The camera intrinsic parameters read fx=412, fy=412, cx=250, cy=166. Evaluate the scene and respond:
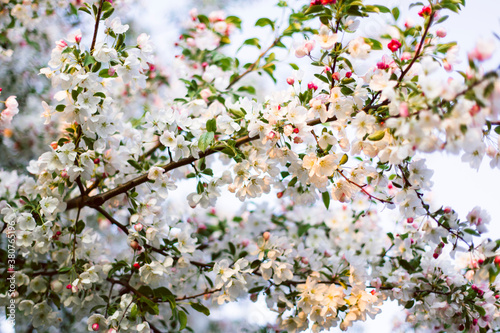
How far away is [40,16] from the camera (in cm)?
204

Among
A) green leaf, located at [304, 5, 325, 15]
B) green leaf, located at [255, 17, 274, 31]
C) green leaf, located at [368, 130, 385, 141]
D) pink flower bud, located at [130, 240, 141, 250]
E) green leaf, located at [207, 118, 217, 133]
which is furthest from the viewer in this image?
green leaf, located at [255, 17, 274, 31]

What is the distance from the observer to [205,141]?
1.12m

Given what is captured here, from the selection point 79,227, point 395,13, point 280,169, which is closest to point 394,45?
point 395,13


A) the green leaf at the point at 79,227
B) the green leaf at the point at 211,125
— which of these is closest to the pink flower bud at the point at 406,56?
the green leaf at the point at 211,125

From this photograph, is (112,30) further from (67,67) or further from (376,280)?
(376,280)

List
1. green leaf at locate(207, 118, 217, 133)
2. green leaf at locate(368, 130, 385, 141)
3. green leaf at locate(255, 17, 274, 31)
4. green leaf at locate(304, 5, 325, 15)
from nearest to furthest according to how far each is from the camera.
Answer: green leaf at locate(368, 130, 385, 141) < green leaf at locate(304, 5, 325, 15) < green leaf at locate(207, 118, 217, 133) < green leaf at locate(255, 17, 274, 31)

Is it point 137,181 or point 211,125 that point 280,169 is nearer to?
point 211,125

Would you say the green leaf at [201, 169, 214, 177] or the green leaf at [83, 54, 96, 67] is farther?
the green leaf at [201, 169, 214, 177]

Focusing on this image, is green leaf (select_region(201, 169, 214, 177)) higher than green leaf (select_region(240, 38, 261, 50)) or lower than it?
lower

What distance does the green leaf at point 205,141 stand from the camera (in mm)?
1110

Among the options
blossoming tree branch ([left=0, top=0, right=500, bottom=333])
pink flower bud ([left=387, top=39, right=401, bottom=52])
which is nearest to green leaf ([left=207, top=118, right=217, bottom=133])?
blossoming tree branch ([left=0, top=0, right=500, bottom=333])

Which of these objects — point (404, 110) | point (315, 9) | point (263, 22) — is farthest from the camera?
point (263, 22)

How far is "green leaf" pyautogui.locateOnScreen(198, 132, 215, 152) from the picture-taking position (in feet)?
3.64

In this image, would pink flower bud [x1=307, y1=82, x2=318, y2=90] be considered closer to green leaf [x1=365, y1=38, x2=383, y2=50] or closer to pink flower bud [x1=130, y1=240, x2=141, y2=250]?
green leaf [x1=365, y1=38, x2=383, y2=50]
